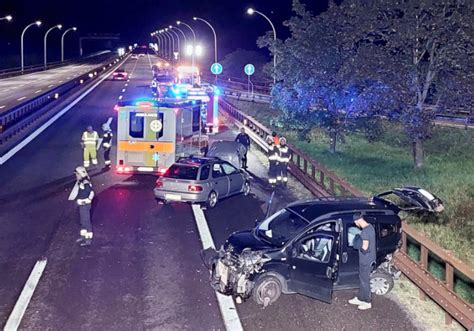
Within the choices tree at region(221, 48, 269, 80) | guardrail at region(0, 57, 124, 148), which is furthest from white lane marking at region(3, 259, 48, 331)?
tree at region(221, 48, 269, 80)

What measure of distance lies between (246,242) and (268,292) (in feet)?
3.75

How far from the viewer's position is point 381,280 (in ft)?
35.0

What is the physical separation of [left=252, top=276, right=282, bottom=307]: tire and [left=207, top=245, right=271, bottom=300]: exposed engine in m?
0.11

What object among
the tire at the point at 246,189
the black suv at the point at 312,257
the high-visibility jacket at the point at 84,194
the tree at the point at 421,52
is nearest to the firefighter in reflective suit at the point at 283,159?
the tire at the point at 246,189

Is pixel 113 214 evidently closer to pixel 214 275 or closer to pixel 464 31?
pixel 214 275

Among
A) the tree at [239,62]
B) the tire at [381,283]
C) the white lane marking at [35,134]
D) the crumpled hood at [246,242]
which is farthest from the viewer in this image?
the tree at [239,62]

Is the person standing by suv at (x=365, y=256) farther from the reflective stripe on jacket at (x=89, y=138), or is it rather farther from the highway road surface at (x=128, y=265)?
the reflective stripe on jacket at (x=89, y=138)

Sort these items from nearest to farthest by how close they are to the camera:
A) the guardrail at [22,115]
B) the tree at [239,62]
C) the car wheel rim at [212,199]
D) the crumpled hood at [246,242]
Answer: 1. the crumpled hood at [246,242]
2. the car wheel rim at [212,199]
3. the guardrail at [22,115]
4. the tree at [239,62]

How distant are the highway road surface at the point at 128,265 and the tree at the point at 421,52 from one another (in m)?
6.67

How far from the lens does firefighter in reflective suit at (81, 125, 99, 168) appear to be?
21.9 metres

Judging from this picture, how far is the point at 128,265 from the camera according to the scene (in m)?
12.0

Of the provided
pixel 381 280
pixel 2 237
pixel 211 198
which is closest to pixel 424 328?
pixel 381 280

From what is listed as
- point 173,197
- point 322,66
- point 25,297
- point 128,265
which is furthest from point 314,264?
point 322,66

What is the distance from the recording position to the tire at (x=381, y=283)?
Answer: 1064cm
